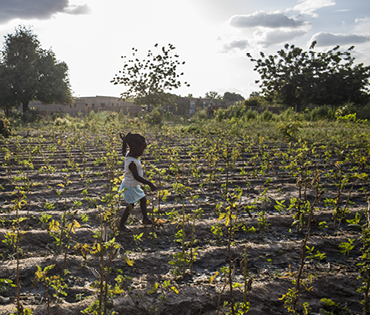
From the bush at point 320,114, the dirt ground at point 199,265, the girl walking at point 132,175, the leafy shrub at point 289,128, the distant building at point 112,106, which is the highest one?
the distant building at point 112,106

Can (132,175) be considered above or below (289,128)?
below

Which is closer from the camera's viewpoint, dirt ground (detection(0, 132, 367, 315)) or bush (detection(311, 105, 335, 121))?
dirt ground (detection(0, 132, 367, 315))

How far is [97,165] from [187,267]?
427 cm

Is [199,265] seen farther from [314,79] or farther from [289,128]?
[314,79]

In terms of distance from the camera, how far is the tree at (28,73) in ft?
87.8

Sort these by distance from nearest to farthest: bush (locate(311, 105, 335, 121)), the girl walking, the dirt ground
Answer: the dirt ground → the girl walking → bush (locate(311, 105, 335, 121))

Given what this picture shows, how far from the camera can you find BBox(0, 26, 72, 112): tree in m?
26.8

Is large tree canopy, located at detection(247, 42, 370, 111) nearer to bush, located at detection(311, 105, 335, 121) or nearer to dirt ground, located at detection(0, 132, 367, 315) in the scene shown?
bush, located at detection(311, 105, 335, 121)

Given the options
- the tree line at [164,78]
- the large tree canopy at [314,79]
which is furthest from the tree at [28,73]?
the large tree canopy at [314,79]

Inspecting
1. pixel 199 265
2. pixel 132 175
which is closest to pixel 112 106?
pixel 132 175

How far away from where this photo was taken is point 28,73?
27.0 m

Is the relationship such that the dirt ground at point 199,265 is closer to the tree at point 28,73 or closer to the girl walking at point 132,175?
the girl walking at point 132,175

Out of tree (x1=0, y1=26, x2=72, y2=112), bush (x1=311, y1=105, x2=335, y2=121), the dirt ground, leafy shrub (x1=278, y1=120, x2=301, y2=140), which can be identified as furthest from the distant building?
the dirt ground

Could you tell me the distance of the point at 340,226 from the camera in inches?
146
